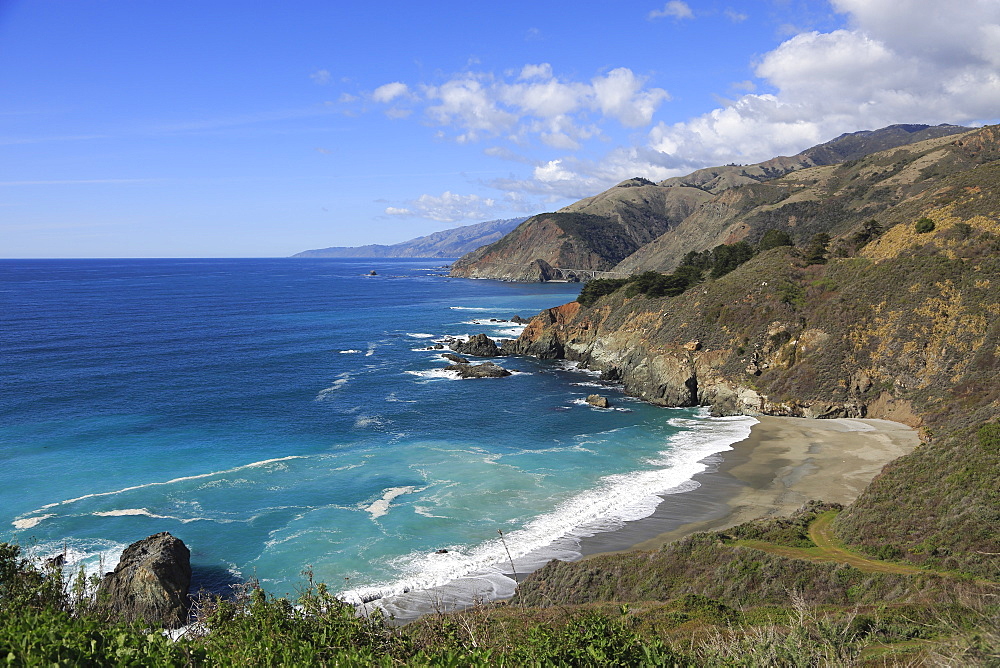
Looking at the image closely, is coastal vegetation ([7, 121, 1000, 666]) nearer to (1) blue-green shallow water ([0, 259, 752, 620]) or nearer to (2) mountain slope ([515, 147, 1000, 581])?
(2) mountain slope ([515, 147, 1000, 581])

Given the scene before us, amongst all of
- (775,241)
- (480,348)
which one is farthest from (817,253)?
(480,348)

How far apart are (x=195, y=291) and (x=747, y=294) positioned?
14120 centimetres

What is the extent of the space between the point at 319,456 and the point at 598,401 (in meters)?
26.2

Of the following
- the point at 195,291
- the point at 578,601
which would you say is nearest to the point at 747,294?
the point at 578,601

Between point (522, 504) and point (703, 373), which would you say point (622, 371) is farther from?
point (522, 504)

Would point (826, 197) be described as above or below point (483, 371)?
above

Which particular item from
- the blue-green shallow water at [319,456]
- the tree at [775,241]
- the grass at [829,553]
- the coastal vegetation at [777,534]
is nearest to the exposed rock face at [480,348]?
the coastal vegetation at [777,534]

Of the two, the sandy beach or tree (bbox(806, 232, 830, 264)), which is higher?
tree (bbox(806, 232, 830, 264))

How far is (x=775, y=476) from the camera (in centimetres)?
3866

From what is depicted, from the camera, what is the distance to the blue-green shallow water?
30047mm

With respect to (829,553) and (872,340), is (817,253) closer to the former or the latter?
(872,340)

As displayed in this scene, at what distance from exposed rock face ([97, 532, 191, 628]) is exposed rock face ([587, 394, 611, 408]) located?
38.0 m

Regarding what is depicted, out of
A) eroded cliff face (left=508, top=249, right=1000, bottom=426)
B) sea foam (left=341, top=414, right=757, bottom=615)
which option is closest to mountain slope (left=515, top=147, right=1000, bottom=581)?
eroded cliff face (left=508, top=249, right=1000, bottom=426)

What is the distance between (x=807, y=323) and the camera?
183 ft
